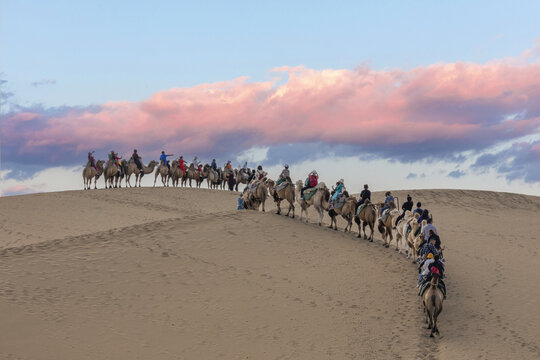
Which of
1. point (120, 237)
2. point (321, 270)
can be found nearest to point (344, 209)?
point (321, 270)

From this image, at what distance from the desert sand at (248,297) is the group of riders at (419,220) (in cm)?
142

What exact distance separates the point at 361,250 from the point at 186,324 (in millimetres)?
10016

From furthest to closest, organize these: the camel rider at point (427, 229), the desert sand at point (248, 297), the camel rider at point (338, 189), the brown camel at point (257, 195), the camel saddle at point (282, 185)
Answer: the brown camel at point (257, 195)
the camel rider at point (338, 189)
the camel saddle at point (282, 185)
the camel rider at point (427, 229)
the desert sand at point (248, 297)

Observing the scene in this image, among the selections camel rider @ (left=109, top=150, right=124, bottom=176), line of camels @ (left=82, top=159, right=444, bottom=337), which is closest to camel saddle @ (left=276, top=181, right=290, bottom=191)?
line of camels @ (left=82, top=159, right=444, bottom=337)

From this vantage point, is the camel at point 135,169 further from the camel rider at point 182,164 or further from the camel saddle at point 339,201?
the camel saddle at point 339,201

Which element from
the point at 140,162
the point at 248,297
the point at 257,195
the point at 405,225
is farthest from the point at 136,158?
the point at 248,297

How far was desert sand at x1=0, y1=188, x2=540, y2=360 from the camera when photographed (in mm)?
13945

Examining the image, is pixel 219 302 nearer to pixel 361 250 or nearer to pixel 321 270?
pixel 321 270

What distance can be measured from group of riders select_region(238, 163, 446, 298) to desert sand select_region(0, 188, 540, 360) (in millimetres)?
1425

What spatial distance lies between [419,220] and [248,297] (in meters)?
7.55

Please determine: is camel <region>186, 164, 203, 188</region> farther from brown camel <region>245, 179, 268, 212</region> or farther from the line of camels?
brown camel <region>245, 179, 268, 212</region>

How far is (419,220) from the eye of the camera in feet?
68.9

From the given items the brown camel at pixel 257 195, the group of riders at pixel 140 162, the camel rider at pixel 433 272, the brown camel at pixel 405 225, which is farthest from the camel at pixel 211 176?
the camel rider at pixel 433 272

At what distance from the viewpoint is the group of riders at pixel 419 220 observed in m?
14.8
